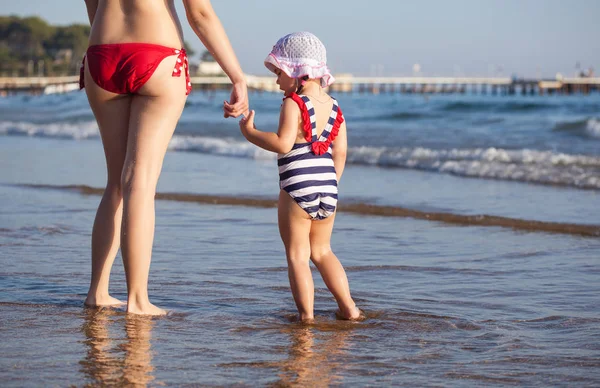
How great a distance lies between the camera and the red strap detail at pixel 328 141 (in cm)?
355

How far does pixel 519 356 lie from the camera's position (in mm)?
2930

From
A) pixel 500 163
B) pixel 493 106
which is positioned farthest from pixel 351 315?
pixel 493 106

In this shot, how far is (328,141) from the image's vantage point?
11.9 ft

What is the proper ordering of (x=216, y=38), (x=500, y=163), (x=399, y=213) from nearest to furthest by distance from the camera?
1. (x=216, y=38)
2. (x=399, y=213)
3. (x=500, y=163)

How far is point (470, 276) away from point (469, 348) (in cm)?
154

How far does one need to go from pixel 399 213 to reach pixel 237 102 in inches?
158

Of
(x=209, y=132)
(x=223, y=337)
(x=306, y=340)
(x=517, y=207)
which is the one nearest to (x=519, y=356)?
(x=306, y=340)

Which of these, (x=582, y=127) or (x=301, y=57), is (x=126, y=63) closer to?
(x=301, y=57)

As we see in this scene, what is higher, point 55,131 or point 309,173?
point 309,173

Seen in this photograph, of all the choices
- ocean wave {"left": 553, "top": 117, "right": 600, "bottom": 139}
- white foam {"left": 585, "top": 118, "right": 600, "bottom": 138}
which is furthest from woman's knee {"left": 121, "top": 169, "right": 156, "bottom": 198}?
white foam {"left": 585, "top": 118, "right": 600, "bottom": 138}

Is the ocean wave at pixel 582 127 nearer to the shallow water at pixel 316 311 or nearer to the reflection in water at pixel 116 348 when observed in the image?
the shallow water at pixel 316 311

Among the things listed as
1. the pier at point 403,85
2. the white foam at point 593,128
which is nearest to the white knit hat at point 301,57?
the white foam at point 593,128

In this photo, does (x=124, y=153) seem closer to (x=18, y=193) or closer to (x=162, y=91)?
(x=162, y=91)

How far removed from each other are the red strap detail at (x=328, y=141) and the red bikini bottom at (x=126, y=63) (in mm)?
625
